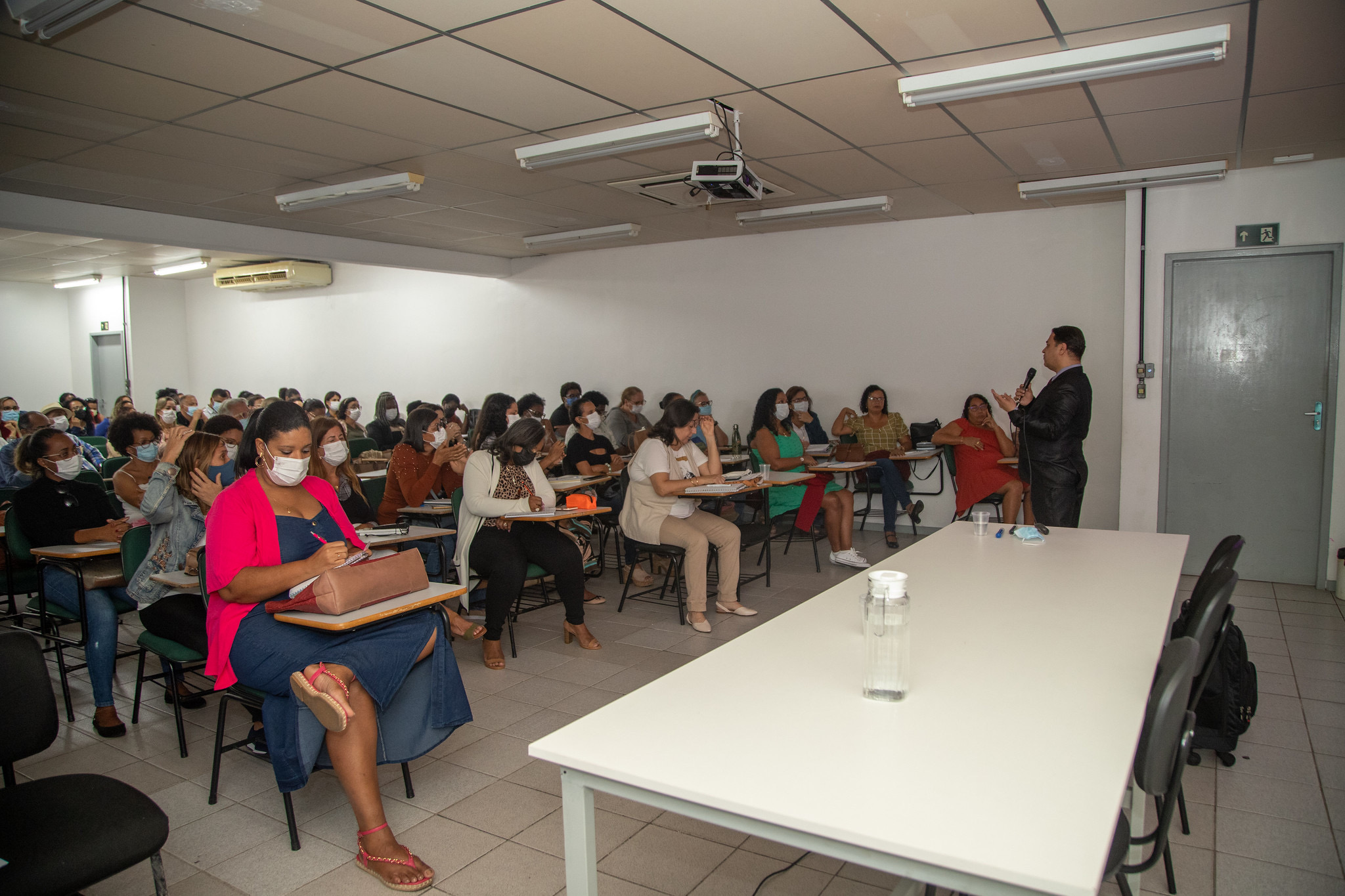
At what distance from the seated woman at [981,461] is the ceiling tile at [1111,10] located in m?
3.58

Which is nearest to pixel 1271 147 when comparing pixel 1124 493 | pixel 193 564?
pixel 1124 493

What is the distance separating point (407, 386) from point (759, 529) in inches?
274

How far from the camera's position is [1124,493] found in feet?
20.0

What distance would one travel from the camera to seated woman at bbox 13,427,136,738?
3455mm

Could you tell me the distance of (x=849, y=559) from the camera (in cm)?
611

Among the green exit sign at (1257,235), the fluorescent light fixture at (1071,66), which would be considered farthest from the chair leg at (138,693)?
the green exit sign at (1257,235)

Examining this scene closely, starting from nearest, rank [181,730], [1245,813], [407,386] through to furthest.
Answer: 1. [1245,813]
2. [181,730]
3. [407,386]

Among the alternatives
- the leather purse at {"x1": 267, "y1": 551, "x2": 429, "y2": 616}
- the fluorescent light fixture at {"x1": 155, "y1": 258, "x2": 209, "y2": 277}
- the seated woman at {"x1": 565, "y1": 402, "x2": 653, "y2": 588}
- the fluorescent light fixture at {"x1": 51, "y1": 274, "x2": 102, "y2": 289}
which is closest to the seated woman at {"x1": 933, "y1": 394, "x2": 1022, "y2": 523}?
A: the seated woman at {"x1": 565, "y1": 402, "x2": 653, "y2": 588}

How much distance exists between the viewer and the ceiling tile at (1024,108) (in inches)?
161

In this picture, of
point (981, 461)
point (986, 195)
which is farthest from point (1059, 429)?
point (986, 195)

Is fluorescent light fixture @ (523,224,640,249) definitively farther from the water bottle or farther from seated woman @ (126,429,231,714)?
the water bottle

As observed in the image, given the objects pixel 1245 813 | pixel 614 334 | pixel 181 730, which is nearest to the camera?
pixel 1245 813

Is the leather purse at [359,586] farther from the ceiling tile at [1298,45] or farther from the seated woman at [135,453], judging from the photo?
the ceiling tile at [1298,45]

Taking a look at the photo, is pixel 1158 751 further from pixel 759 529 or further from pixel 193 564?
pixel 759 529
